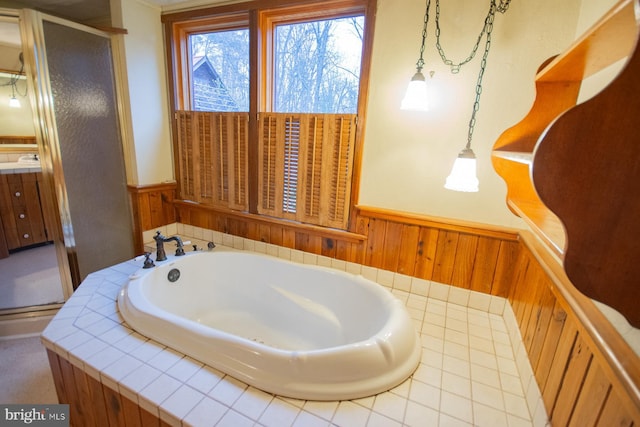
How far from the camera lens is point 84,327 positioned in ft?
4.25

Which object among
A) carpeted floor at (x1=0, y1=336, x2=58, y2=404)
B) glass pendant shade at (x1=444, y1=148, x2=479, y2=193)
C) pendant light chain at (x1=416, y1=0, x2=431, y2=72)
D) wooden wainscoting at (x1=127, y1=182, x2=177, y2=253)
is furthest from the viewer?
wooden wainscoting at (x1=127, y1=182, x2=177, y2=253)

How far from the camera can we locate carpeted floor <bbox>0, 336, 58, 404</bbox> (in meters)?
1.56

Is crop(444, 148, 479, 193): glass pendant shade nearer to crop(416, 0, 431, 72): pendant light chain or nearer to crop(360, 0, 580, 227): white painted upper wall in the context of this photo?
crop(360, 0, 580, 227): white painted upper wall

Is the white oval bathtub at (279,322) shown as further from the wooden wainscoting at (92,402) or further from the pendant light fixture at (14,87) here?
the pendant light fixture at (14,87)

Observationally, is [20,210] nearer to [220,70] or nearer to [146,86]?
[146,86]

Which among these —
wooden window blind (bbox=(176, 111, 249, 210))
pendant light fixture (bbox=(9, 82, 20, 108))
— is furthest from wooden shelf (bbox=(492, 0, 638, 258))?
pendant light fixture (bbox=(9, 82, 20, 108))

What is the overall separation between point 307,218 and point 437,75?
1.11 metres

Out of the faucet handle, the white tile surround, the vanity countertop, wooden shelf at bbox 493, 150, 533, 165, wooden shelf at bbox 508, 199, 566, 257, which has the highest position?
wooden shelf at bbox 493, 150, 533, 165

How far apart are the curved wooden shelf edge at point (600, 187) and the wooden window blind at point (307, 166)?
4.11ft

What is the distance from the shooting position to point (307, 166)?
185cm

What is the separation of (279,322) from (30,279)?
2.37m

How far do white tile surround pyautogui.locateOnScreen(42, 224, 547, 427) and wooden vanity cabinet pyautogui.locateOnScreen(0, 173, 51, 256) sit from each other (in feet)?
7.09

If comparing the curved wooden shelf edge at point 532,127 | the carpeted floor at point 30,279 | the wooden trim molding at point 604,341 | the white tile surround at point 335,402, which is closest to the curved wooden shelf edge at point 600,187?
the wooden trim molding at point 604,341

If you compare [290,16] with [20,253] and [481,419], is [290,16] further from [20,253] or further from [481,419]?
[20,253]
